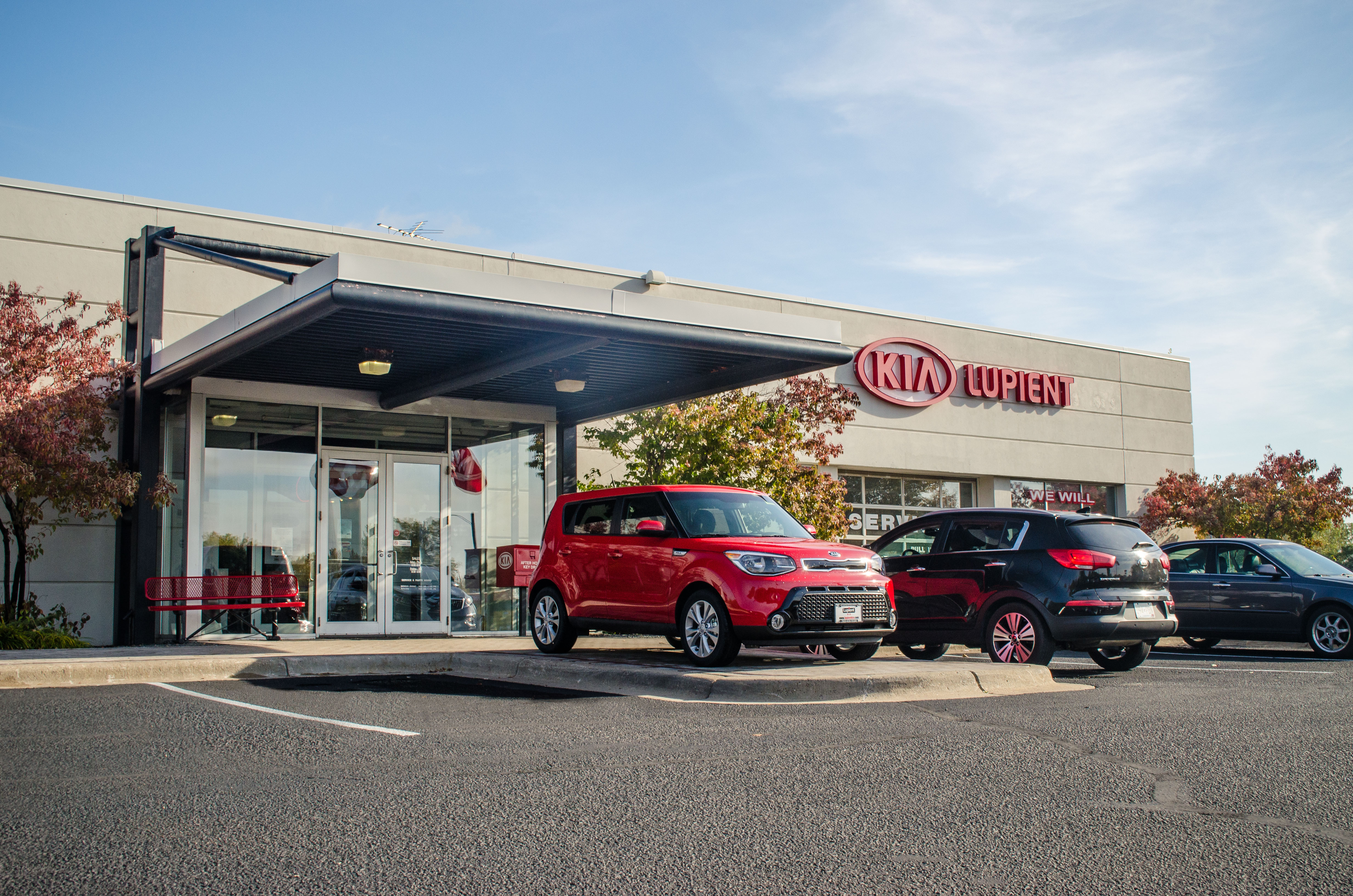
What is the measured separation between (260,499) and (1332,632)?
45.5ft

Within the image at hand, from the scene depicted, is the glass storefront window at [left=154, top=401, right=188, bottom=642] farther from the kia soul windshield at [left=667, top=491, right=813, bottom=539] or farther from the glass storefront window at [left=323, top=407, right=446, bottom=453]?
the kia soul windshield at [left=667, top=491, right=813, bottom=539]

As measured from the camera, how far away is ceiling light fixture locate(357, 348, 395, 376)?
13086mm

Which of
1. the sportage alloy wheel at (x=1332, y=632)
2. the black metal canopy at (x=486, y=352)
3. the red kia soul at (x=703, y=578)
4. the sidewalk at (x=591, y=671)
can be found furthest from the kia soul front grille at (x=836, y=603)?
the sportage alloy wheel at (x=1332, y=632)

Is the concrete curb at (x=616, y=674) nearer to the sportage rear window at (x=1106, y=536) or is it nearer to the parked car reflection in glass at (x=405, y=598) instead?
the sportage rear window at (x=1106, y=536)

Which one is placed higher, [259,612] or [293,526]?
[293,526]

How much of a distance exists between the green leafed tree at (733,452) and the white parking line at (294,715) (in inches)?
344

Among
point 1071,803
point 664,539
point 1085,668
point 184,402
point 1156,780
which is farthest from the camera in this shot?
point 184,402

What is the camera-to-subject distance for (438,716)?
7.99m

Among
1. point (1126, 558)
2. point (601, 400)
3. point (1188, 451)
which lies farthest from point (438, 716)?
point (1188, 451)

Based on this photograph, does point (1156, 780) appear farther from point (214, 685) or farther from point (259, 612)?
point (259, 612)

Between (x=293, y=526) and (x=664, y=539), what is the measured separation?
22.0ft

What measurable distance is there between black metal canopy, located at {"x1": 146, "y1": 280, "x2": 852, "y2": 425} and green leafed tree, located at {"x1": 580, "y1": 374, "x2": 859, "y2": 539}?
4.85 feet

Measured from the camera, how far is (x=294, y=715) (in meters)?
7.99

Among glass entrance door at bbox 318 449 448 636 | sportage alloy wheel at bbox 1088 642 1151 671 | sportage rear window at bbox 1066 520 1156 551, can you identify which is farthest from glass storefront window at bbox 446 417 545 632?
sportage rear window at bbox 1066 520 1156 551
